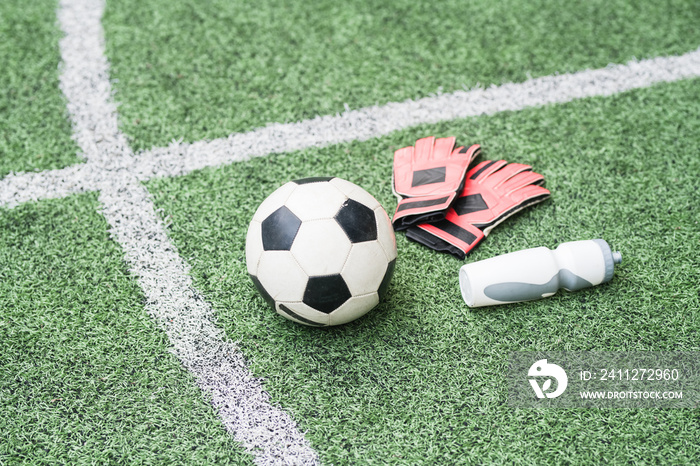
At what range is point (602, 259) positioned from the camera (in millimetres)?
2182

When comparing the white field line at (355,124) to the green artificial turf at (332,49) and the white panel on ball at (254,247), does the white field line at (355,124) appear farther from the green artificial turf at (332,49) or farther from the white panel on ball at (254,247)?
the white panel on ball at (254,247)

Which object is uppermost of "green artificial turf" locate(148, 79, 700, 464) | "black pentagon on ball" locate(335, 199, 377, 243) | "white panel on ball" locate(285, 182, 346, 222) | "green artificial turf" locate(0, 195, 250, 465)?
"white panel on ball" locate(285, 182, 346, 222)

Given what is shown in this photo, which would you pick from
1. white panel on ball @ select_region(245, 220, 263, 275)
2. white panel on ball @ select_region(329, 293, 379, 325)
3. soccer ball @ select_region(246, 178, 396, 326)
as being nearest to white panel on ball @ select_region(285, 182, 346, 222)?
soccer ball @ select_region(246, 178, 396, 326)

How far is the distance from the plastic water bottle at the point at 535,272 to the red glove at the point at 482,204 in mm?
217

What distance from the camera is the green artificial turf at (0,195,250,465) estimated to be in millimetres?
1919

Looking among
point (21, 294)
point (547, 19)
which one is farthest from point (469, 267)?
point (547, 19)

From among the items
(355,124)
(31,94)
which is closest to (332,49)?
(355,124)

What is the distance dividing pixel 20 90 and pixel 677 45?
3.49 meters

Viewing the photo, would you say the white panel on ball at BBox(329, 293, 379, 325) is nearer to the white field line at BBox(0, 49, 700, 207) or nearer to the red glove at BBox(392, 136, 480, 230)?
the red glove at BBox(392, 136, 480, 230)

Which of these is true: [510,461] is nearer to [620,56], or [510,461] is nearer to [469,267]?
[469,267]

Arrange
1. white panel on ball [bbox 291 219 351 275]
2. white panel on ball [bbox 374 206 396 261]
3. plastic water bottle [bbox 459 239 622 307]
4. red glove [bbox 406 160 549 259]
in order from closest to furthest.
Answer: white panel on ball [bbox 291 219 351 275], white panel on ball [bbox 374 206 396 261], plastic water bottle [bbox 459 239 622 307], red glove [bbox 406 160 549 259]

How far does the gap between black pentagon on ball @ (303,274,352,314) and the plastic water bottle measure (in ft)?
1.72

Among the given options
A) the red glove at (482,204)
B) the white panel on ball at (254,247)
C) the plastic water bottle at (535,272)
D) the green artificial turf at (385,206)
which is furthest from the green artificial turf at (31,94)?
the plastic water bottle at (535,272)

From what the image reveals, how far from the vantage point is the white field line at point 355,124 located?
2629 millimetres
